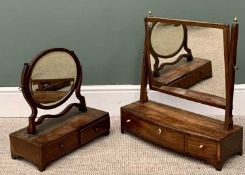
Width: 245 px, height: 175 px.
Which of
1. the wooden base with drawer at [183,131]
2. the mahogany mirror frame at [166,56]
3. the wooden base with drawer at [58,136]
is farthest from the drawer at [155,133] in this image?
the mahogany mirror frame at [166,56]

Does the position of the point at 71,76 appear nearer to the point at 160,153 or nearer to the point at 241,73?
the point at 160,153

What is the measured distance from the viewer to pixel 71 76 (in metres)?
2.12

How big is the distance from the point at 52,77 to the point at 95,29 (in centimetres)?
40

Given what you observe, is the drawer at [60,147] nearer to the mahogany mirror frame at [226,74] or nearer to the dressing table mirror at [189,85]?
the dressing table mirror at [189,85]

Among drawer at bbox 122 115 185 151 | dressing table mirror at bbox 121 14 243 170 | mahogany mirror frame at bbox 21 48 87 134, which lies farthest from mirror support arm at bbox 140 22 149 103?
mahogany mirror frame at bbox 21 48 87 134

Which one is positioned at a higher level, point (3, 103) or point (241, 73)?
point (241, 73)

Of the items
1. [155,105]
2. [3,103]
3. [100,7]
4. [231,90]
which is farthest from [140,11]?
[3,103]

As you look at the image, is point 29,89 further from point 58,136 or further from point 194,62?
point 194,62

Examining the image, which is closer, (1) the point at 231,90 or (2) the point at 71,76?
(1) the point at 231,90

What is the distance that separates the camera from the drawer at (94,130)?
2109 mm

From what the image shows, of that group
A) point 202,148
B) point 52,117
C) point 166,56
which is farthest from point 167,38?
point 52,117

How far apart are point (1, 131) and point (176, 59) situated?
920 mm

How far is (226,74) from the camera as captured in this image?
6.18 ft

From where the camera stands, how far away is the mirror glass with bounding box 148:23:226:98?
6.38 ft
